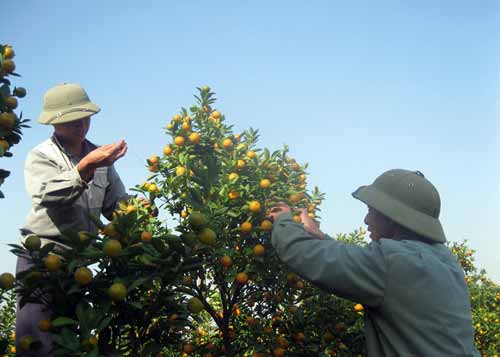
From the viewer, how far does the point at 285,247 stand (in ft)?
7.22

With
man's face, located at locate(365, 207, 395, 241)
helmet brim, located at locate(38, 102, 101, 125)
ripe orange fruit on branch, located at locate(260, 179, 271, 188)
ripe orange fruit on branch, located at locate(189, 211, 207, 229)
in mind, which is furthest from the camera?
ripe orange fruit on branch, located at locate(260, 179, 271, 188)

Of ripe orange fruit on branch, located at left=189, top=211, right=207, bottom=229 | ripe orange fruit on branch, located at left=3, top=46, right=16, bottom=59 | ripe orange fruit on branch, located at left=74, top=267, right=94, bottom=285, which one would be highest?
ripe orange fruit on branch, located at left=3, top=46, right=16, bottom=59

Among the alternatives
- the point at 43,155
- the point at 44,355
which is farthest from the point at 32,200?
the point at 44,355

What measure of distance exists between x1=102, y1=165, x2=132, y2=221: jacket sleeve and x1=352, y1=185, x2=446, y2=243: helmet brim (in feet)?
5.95

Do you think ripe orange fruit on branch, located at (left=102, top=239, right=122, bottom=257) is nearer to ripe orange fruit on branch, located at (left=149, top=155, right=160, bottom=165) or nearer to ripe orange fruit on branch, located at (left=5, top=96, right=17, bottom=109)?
ripe orange fruit on branch, located at (left=5, top=96, right=17, bottom=109)

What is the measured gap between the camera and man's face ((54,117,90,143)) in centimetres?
292

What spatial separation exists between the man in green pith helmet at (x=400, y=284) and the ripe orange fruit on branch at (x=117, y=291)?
29.7 inches

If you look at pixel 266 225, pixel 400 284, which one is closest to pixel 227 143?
pixel 266 225

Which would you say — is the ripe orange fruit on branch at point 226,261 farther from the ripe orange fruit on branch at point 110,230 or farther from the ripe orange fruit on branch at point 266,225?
the ripe orange fruit on branch at point 110,230

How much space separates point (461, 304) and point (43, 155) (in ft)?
7.99

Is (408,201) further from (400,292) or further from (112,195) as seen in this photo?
(112,195)

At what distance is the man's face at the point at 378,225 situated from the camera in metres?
2.36

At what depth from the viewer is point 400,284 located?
1961 mm

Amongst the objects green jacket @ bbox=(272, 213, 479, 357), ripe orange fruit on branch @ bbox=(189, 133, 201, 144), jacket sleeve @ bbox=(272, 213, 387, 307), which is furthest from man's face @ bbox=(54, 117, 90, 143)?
green jacket @ bbox=(272, 213, 479, 357)
